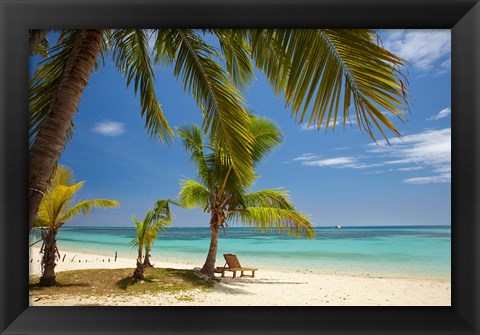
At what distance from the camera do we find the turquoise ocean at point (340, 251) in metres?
7.29

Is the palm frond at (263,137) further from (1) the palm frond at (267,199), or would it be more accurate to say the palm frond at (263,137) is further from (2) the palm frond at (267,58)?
(2) the palm frond at (267,58)

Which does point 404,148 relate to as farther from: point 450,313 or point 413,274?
point 450,313

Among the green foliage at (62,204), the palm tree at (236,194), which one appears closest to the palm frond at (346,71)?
the green foliage at (62,204)

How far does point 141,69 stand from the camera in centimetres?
248

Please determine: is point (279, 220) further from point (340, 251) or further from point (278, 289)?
point (340, 251)

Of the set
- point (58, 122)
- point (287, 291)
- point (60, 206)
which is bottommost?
point (287, 291)

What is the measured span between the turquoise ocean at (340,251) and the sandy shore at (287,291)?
269 millimetres

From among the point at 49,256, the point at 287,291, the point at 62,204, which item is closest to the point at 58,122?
the point at 62,204

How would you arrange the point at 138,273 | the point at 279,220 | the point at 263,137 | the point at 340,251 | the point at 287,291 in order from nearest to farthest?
the point at 279,220 → the point at 263,137 → the point at 138,273 → the point at 287,291 → the point at 340,251

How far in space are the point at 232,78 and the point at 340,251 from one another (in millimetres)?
6010
